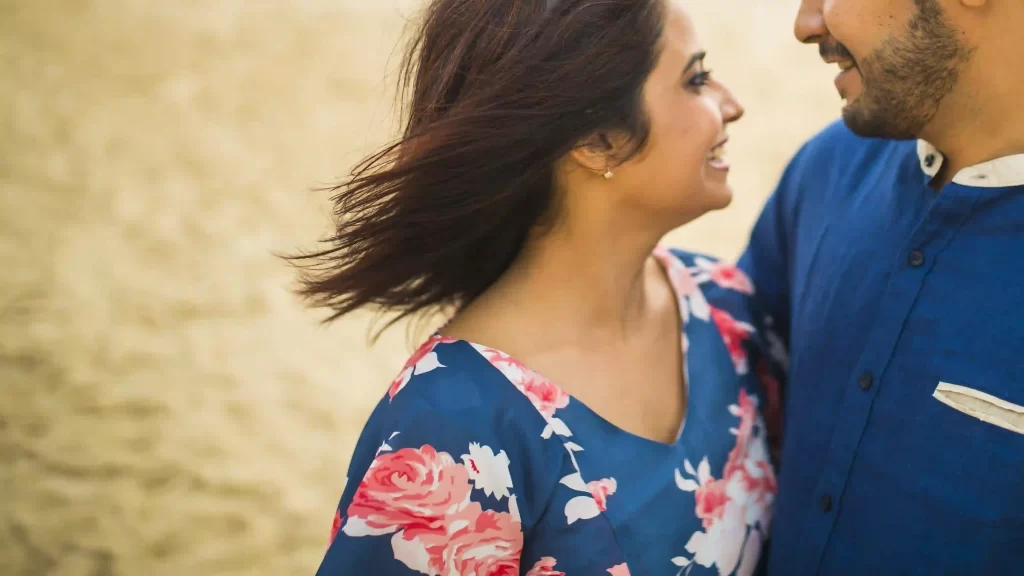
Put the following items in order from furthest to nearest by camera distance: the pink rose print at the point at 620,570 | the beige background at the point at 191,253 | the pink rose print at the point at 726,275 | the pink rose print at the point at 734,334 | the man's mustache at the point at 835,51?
the beige background at the point at 191,253 → the pink rose print at the point at 726,275 → the pink rose print at the point at 734,334 → the man's mustache at the point at 835,51 → the pink rose print at the point at 620,570

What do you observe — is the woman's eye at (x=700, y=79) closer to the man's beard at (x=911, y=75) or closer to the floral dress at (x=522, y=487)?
the man's beard at (x=911, y=75)

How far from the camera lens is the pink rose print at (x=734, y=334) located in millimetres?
1464

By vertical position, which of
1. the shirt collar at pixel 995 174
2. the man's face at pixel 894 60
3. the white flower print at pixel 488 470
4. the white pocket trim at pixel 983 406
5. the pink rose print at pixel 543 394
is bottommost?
the white flower print at pixel 488 470

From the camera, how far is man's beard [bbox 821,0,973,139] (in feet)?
3.73

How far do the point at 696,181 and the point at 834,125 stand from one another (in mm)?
435

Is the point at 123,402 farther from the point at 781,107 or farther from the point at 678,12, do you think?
the point at 781,107

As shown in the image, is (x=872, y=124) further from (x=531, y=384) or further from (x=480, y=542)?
(x=480, y=542)

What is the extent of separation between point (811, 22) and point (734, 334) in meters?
0.53

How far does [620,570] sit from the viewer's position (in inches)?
45.1

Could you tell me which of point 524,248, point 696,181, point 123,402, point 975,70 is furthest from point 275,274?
point 975,70

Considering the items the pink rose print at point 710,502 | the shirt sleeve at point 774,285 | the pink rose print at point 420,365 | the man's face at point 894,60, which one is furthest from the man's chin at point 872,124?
the pink rose print at point 420,365

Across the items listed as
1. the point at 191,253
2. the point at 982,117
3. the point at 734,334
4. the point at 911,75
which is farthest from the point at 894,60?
the point at 191,253

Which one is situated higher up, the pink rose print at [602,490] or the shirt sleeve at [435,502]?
the pink rose print at [602,490]

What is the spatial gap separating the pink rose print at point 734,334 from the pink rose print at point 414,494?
1.96 feet
